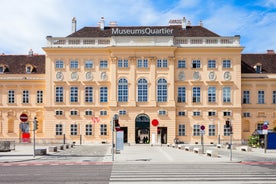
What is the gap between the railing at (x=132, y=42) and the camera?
7156 cm

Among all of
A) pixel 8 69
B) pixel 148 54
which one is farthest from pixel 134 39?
pixel 8 69

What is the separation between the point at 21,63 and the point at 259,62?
37349mm

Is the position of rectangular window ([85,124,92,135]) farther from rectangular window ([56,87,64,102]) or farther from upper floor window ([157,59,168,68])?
upper floor window ([157,59,168,68])

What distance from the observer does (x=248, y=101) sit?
2901 inches

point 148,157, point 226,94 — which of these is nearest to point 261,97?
point 226,94

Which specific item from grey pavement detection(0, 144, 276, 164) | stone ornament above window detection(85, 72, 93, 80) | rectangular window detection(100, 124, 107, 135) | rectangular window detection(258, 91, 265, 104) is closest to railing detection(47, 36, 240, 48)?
stone ornament above window detection(85, 72, 93, 80)

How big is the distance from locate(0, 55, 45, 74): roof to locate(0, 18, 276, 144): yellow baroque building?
15.6 feet

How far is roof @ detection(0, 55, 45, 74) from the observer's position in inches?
2972

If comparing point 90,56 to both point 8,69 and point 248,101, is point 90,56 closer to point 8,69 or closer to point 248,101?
point 8,69

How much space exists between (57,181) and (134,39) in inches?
2115

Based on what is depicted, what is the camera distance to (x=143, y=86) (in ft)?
235

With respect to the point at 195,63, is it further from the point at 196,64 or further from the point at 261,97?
the point at 261,97

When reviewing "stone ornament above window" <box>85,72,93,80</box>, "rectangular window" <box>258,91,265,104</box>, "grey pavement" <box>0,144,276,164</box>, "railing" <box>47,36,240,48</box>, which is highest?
"railing" <box>47,36,240,48</box>

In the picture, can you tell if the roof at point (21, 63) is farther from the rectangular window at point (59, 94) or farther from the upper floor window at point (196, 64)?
the upper floor window at point (196, 64)
